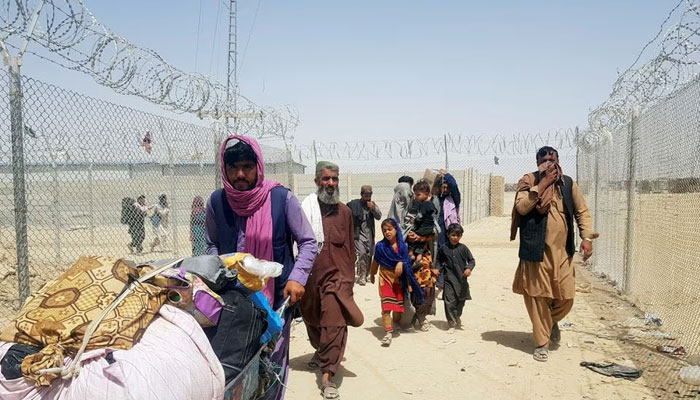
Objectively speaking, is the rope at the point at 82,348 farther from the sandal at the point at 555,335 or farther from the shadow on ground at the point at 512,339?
the sandal at the point at 555,335

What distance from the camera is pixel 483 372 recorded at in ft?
14.5

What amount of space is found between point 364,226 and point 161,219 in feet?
13.1

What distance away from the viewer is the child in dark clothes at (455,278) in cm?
569

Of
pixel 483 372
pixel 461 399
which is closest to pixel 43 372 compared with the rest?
pixel 461 399

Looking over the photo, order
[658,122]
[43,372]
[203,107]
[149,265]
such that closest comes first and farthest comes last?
[43,372], [149,265], [658,122], [203,107]

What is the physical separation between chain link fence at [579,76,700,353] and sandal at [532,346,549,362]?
124cm

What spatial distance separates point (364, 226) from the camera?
8.30 metres

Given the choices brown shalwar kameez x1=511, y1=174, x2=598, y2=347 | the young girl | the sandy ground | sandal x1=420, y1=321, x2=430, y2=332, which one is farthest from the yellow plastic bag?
sandal x1=420, y1=321, x2=430, y2=332

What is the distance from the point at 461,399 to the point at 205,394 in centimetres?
267

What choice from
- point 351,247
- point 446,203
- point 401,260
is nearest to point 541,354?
point 401,260

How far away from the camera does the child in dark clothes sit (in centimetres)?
569

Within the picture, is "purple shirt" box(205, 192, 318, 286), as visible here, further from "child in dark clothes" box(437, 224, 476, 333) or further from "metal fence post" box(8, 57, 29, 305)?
"child in dark clothes" box(437, 224, 476, 333)

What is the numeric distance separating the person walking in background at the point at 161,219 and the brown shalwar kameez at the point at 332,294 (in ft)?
12.7

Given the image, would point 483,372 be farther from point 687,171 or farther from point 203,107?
point 203,107
